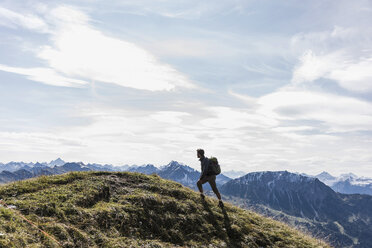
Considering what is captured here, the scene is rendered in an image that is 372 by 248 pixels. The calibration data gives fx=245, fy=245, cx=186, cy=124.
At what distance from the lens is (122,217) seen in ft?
43.8

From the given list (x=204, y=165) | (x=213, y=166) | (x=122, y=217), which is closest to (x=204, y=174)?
(x=204, y=165)

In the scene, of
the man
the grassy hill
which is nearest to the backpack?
the man

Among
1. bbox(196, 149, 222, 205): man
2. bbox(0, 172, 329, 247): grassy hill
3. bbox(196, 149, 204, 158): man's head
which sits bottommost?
bbox(0, 172, 329, 247): grassy hill

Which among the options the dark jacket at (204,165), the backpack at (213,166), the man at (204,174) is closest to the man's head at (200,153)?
the man at (204,174)

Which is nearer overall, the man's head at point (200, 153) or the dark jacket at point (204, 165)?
the dark jacket at point (204, 165)

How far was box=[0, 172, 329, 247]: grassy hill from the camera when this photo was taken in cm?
1042

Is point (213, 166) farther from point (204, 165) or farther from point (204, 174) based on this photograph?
point (204, 174)

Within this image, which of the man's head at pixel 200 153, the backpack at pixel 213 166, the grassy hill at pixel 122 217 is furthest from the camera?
the man's head at pixel 200 153

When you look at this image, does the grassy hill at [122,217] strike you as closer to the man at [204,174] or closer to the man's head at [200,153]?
the man at [204,174]

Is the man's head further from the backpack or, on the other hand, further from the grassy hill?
the grassy hill

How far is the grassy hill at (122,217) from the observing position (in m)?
10.4

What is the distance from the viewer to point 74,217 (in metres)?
11.9

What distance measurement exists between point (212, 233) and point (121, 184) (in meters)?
7.52

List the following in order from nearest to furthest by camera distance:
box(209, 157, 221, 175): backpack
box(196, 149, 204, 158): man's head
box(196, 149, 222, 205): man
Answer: box(196, 149, 222, 205): man → box(209, 157, 221, 175): backpack → box(196, 149, 204, 158): man's head
